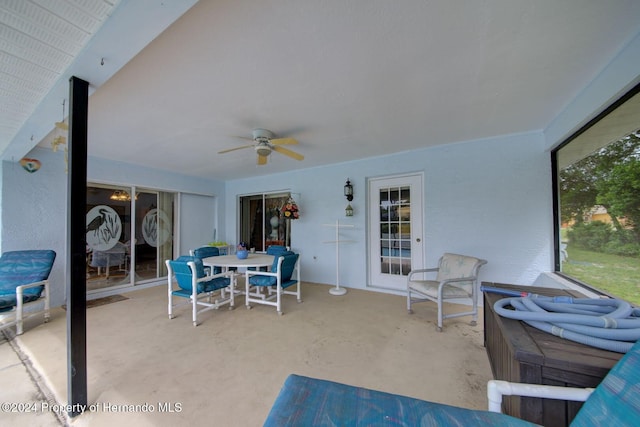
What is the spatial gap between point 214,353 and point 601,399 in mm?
2529

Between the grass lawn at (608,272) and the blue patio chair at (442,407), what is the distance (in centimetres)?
148

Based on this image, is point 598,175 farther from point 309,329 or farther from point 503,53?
point 309,329

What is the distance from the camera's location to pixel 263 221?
5.77 m

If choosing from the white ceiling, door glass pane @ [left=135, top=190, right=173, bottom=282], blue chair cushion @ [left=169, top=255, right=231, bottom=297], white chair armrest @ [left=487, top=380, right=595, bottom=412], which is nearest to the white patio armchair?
the white ceiling

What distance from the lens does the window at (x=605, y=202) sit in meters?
1.75

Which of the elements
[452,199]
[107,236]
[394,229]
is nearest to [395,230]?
[394,229]

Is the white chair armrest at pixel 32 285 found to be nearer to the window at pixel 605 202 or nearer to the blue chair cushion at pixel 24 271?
the blue chair cushion at pixel 24 271

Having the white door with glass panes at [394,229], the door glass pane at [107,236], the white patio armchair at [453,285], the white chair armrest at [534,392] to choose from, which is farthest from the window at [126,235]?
the white chair armrest at [534,392]

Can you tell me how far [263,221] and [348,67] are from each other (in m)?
4.49

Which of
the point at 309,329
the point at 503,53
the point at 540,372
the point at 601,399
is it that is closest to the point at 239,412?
the point at 309,329

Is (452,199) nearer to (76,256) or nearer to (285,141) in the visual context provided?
(285,141)

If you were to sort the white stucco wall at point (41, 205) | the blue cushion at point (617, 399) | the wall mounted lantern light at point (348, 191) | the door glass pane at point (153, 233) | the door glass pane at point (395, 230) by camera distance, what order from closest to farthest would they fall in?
the blue cushion at point (617, 399), the white stucco wall at point (41, 205), the door glass pane at point (395, 230), the wall mounted lantern light at point (348, 191), the door glass pane at point (153, 233)

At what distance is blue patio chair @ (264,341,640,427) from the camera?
78 cm

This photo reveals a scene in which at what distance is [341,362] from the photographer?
2.08m
